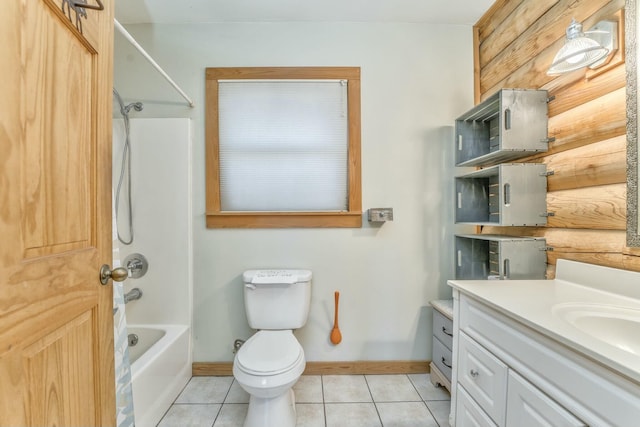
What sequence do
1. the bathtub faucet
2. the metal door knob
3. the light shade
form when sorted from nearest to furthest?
the metal door knob, the light shade, the bathtub faucet

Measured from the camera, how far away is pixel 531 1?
4.96ft

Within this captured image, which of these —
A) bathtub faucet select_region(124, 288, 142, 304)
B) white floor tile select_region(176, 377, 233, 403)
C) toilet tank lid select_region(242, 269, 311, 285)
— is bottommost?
white floor tile select_region(176, 377, 233, 403)

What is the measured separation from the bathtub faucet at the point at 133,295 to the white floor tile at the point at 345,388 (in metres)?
1.35

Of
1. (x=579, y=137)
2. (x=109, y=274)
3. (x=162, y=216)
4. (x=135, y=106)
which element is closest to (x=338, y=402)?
(x=109, y=274)

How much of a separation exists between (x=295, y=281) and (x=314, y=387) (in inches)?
28.0

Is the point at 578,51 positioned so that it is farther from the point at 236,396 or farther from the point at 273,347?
the point at 236,396

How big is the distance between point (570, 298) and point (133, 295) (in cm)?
230

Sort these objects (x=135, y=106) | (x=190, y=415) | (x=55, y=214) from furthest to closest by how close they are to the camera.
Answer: (x=135, y=106) → (x=190, y=415) → (x=55, y=214)

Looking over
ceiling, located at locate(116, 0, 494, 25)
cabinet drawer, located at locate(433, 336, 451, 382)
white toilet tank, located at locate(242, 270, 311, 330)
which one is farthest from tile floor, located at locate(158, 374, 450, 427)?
ceiling, located at locate(116, 0, 494, 25)

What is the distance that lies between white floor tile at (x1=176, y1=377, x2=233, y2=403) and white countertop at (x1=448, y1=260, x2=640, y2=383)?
1538 mm

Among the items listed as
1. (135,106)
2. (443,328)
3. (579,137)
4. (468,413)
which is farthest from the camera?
(135,106)

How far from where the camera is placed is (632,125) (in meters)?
1.00

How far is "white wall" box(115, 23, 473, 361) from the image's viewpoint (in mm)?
1896

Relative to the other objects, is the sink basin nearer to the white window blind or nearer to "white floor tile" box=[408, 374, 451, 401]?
"white floor tile" box=[408, 374, 451, 401]
